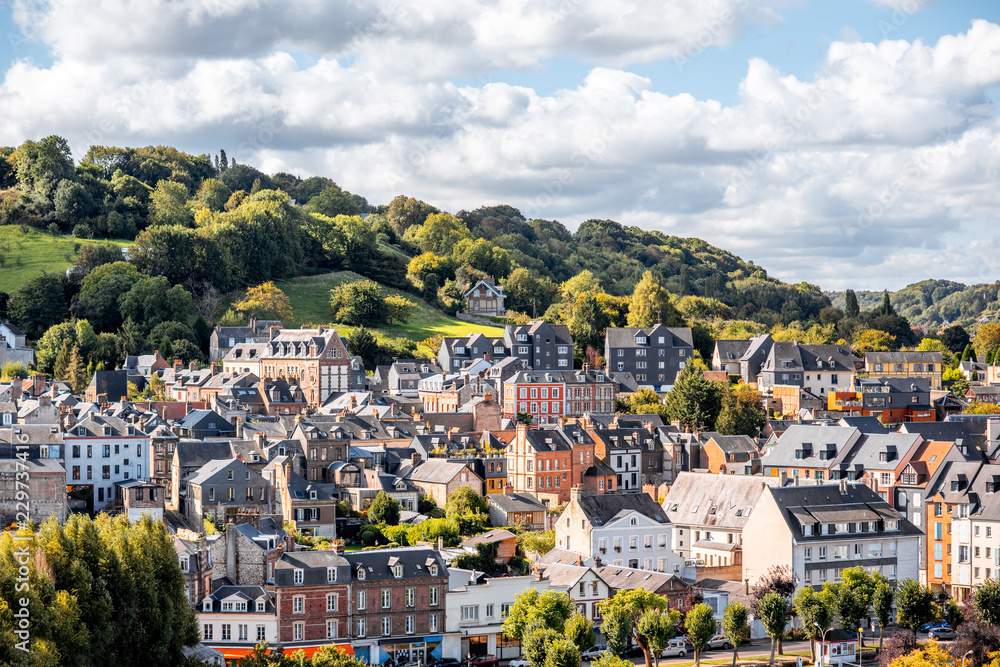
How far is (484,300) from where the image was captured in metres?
152

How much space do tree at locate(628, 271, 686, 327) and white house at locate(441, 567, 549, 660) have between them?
8117 centimetres

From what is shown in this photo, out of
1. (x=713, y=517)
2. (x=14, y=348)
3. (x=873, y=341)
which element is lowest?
(x=713, y=517)

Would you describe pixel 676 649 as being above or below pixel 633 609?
below

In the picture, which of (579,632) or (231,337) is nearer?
(579,632)

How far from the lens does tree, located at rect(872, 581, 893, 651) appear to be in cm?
5547

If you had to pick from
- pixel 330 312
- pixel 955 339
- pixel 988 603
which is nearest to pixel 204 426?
pixel 330 312

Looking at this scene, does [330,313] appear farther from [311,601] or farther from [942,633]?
[942,633]

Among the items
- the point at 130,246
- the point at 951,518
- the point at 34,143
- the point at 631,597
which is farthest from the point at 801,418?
the point at 34,143

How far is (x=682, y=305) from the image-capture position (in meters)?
159

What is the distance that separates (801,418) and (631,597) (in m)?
52.9

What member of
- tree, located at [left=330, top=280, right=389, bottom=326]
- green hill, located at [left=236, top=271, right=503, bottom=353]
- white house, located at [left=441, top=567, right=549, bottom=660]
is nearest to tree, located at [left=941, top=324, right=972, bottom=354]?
green hill, located at [left=236, top=271, right=503, bottom=353]

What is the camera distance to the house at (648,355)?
125438mm

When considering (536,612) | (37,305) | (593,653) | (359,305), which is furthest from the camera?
(359,305)

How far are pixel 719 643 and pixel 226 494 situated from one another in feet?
92.0
